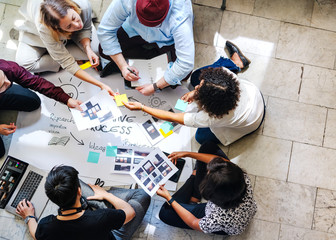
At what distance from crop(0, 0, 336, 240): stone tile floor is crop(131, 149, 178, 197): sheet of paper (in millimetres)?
273

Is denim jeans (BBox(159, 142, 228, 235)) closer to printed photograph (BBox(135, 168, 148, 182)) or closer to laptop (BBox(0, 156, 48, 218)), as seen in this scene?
printed photograph (BBox(135, 168, 148, 182))

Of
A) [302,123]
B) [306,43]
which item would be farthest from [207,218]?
[306,43]

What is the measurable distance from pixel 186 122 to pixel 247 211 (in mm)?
764

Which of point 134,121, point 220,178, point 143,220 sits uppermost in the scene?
point 220,178

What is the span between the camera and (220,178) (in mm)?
1930

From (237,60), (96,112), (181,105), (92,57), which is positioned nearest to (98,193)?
(96,112)

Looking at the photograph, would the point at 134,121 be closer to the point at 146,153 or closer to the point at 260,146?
the point at 146,153

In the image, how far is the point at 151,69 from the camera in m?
2.65

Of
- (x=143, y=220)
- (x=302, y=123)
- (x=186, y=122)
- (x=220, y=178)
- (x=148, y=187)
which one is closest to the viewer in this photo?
(x=220, y=178)

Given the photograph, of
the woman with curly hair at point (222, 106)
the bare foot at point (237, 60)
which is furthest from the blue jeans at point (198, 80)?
the bare foot at point (237, 60)

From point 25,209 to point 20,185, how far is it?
20cm

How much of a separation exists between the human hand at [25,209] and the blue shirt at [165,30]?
1.38 metres

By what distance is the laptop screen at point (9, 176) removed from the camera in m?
2.47

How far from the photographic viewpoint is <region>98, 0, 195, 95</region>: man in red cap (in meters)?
2.08
